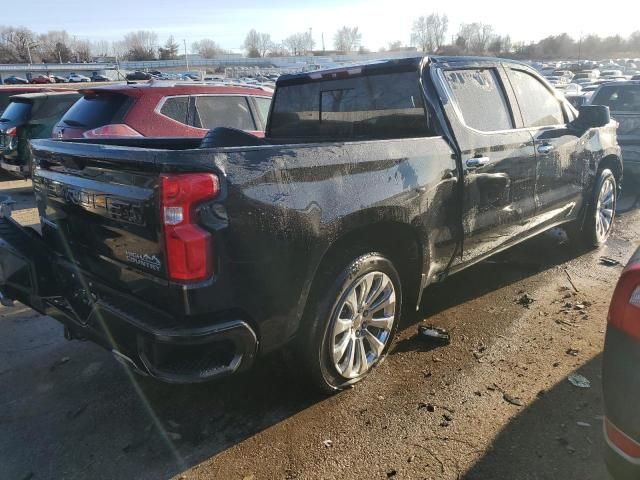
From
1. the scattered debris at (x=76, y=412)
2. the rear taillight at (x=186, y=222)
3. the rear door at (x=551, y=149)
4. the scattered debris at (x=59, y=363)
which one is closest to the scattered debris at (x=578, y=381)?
the rear door at (x=551, y=149)

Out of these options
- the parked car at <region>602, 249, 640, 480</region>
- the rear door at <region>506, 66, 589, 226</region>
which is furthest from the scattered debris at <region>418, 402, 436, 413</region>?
the rear door at <region>506, 66, 589, 226</region>

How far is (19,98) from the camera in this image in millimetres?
9586

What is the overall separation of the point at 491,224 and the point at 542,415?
1496 mm

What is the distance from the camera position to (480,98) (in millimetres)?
3918

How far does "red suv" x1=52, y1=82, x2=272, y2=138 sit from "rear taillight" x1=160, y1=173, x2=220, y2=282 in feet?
14.8

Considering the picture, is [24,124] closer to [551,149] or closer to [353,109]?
[353,109]

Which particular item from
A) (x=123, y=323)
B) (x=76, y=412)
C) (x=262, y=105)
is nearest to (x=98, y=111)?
(x=262, y=105)

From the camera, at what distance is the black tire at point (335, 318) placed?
9.15ft

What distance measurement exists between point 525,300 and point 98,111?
18.5 ft

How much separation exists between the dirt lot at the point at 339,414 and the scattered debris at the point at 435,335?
64 millimetres

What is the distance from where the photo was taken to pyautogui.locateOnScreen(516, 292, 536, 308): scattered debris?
14.1 ft

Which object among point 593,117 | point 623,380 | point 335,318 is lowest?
point 335,318

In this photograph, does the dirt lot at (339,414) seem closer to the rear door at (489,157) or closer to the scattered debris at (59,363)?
the scattered debris at (59,363)

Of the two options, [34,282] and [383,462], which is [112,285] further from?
[383,462]
